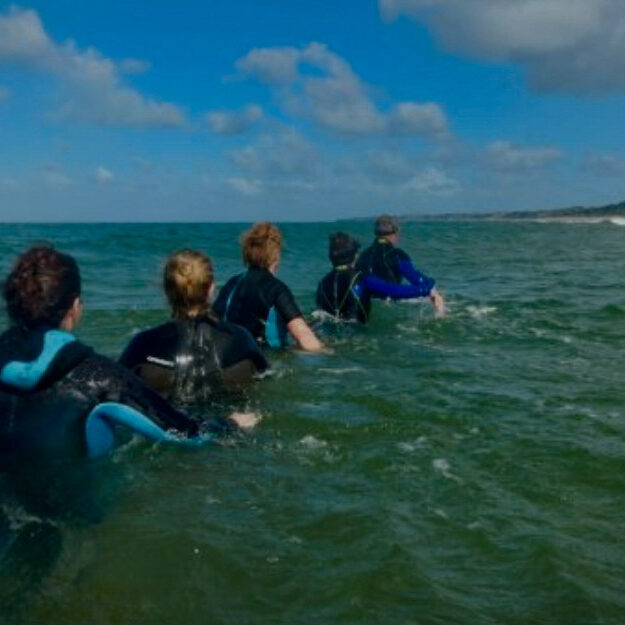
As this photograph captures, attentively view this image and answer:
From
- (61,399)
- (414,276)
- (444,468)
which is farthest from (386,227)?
(61,399)

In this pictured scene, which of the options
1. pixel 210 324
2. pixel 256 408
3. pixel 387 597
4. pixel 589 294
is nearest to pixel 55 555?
pixel 387 597

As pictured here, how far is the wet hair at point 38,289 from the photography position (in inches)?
171

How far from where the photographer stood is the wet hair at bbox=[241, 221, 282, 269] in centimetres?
866

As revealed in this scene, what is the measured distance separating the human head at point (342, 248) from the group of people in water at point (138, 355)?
0.02m

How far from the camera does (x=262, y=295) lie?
8844 millimetres

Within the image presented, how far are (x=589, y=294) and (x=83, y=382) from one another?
16617 mm

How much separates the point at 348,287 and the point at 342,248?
27.1 inches

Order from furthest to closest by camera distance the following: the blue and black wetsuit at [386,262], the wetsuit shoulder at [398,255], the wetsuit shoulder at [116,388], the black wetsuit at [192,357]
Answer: the wetsuit shoulder at [398,255]
the blue and black wetsuit at [386,262]
the black wetsuit at [192,357]
the wetsuit shoulder at [116,388]

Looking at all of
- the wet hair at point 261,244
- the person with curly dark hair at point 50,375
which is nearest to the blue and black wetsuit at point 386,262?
the wet hair at point 261,244

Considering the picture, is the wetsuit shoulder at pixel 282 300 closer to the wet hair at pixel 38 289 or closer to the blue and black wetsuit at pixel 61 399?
the blue and black wetsuit at pixel 61 399

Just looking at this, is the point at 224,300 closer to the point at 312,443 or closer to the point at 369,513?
the point at 312,443

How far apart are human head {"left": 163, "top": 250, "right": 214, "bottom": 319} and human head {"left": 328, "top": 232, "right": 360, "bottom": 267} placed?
208 inches

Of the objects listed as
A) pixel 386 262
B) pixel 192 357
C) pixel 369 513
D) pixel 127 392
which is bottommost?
pixel 369 513

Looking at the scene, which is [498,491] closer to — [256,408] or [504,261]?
[256,408]
